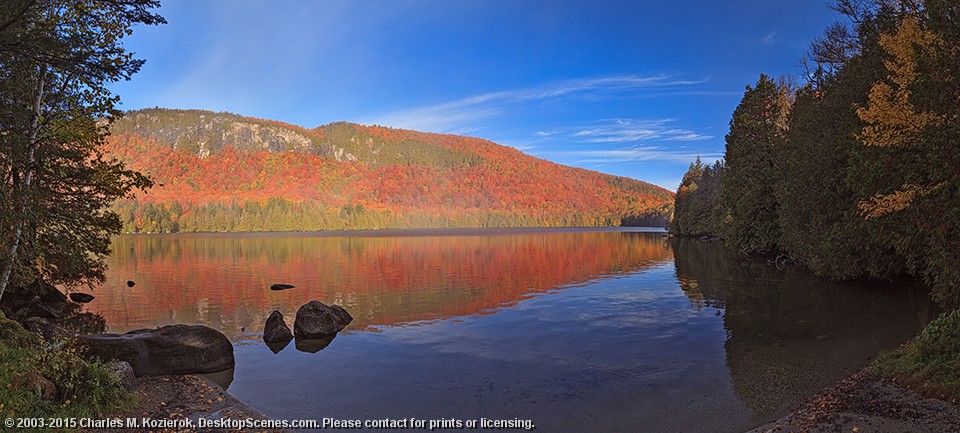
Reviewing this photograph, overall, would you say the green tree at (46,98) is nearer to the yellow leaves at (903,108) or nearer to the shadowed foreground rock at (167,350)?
the shadowed foreground rock at (167,350)

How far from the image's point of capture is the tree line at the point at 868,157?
→ 14.8 meters

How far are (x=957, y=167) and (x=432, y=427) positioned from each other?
16349mm

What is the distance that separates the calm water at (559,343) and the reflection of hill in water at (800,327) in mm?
100

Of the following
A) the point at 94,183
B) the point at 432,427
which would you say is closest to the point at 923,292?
the point at 432,427

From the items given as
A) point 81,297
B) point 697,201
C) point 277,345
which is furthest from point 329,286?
point 697,201

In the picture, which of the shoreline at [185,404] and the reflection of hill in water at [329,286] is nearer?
the shoreline at [185,404]

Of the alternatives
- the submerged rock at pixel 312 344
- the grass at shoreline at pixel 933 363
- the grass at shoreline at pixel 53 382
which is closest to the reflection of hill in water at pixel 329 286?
the submerged rock at pixel 312 344

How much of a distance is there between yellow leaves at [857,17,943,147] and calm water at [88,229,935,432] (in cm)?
783

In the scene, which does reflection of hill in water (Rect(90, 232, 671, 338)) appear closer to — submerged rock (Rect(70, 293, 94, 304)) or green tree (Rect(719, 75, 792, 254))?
submerged rock (Rect(70, 293, 94, 304))

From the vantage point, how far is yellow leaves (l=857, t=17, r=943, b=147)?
1581 centimetres

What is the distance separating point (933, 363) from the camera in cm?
1217

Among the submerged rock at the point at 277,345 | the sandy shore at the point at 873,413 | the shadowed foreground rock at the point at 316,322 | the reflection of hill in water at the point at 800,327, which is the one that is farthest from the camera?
the shadowed foreground rock at the point at 316,322

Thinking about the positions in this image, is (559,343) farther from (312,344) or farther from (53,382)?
(53,382)

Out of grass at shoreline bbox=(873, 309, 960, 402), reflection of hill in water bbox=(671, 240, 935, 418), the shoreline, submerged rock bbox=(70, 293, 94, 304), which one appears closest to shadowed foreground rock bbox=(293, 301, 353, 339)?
the shoreline
